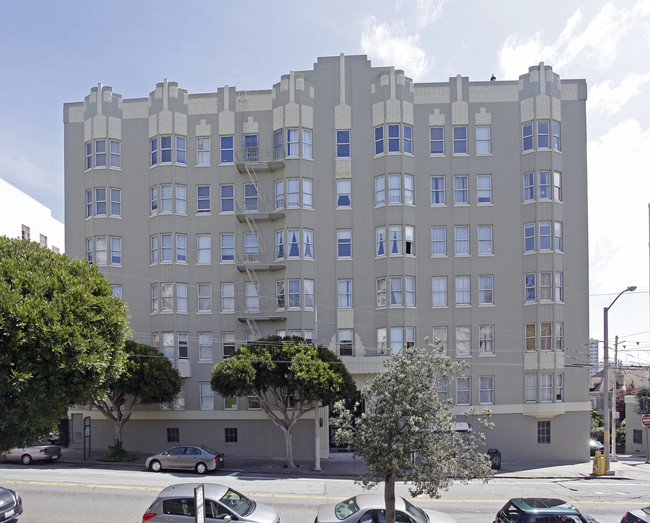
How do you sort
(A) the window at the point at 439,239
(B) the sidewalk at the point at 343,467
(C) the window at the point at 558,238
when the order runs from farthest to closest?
1. (A) the window at the point at 439,239
2. (C) the window at the point at 558,238
3. (B) the sidewalk at the point at 343,467

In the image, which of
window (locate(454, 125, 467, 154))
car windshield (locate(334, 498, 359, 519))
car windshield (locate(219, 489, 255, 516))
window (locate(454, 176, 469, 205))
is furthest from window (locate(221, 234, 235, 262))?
car windshield (locate(334, 498, 359, 519))

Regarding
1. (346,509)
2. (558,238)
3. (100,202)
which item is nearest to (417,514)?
(346,509)

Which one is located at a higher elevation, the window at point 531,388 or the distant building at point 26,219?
the distant building at point 26,219

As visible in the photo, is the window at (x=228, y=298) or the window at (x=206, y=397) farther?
the window at (x=228, y=298)

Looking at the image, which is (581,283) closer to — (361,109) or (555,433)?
(555,433)

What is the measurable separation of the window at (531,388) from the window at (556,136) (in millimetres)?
13473

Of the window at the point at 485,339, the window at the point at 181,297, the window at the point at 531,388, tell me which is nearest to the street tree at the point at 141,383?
the window at the point at 181,297

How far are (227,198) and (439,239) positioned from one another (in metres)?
13.3

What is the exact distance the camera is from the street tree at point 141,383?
27.0 metres

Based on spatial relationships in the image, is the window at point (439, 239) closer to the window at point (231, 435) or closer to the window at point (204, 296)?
the window at point (204, 296)

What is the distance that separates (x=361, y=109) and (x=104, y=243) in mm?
17990

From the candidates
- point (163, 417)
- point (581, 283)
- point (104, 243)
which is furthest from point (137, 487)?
point (581, 283)

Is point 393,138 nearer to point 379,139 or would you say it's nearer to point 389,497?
point 379,139

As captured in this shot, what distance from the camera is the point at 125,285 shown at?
3189cm
